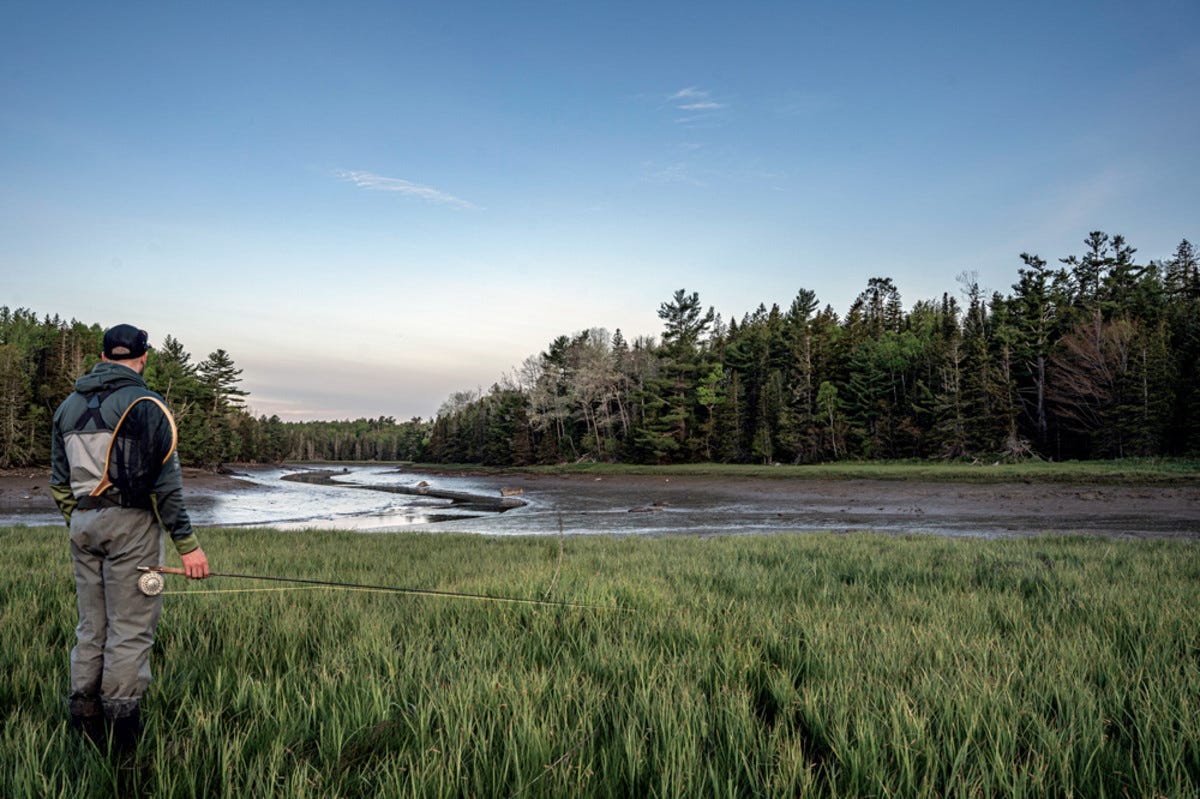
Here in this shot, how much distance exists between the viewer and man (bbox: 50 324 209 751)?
125 inches

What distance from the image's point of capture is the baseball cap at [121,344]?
348 cm

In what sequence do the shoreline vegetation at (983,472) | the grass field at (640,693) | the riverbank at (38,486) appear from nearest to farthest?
the grass field at (640,693) → the riverbank at (38,486) → the shoreline vegetation at (983,472)

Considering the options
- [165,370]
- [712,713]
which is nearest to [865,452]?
[712,713]

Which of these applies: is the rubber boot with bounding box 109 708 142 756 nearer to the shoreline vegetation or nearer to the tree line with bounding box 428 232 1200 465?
the shoreline vegetation

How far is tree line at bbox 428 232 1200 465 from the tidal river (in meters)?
18.4

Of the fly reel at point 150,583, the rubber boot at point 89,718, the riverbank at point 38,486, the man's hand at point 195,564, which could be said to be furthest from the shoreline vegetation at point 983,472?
the rubber boot at point 89,718

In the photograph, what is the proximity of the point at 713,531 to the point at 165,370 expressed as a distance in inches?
3057

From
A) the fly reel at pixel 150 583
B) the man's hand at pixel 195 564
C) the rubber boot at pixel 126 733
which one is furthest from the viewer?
the man's hand at pixel 195 564

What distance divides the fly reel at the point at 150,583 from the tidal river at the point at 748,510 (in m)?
13.7

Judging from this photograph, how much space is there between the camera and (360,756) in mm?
3068

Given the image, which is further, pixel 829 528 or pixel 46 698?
pixel 829 528

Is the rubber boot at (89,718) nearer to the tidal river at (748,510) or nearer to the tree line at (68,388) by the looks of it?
the tidal river at (748,510)

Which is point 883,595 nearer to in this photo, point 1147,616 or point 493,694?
point 1147,616

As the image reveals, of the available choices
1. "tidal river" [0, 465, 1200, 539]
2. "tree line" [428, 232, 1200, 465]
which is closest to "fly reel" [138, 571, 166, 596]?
"tidal river" [0, 465, 1200, 539]
